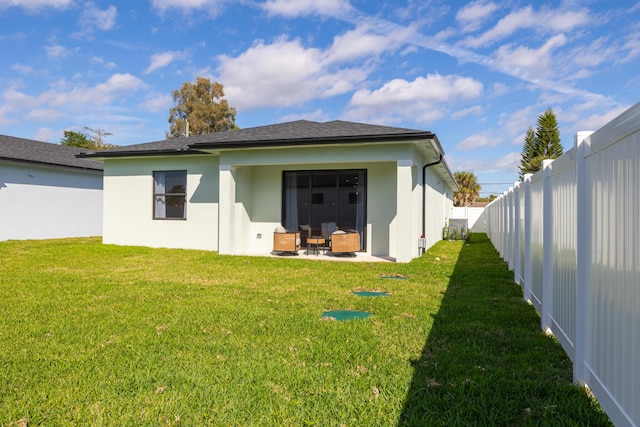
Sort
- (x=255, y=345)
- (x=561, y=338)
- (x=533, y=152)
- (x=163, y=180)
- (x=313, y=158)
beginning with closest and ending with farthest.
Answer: (x=561, y=338), (x=255, y=345), (x=313, y=158), (x=163, y=180), (x=533, y=152)

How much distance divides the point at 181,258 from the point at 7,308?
5.69 metres

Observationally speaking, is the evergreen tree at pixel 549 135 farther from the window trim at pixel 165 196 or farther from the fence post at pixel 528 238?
the fence post at pixel 528 238

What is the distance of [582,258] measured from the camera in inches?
111

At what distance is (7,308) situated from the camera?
5.49 m

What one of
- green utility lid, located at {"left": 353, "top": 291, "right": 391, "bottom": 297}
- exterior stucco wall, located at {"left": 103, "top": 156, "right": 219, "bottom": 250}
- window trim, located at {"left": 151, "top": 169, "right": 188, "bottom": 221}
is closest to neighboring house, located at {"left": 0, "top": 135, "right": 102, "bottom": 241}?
exterior stucco wall, located at {"left": 103, "top": 156, "right": 219, "bottom": 250}

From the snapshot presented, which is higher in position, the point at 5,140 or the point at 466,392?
the point at 5,140

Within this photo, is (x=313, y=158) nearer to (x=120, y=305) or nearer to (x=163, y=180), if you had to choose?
(x=163, y=180)

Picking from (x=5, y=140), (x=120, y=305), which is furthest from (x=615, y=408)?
(x=5, y=140)

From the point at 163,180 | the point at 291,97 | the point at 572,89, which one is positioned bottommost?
the point at 163,180

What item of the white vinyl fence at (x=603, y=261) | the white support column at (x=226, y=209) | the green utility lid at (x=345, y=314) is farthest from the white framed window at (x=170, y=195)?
the white vinyl fence at (x=603, y=261)

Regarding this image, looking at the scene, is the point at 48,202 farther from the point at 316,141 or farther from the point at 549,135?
the point at 549,135

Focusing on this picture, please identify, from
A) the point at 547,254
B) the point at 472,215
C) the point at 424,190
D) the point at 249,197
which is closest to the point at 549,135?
the point at 472,215

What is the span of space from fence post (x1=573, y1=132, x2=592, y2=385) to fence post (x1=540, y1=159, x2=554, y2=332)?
1340mm

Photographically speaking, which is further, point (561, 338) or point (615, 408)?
point (561, 338)
